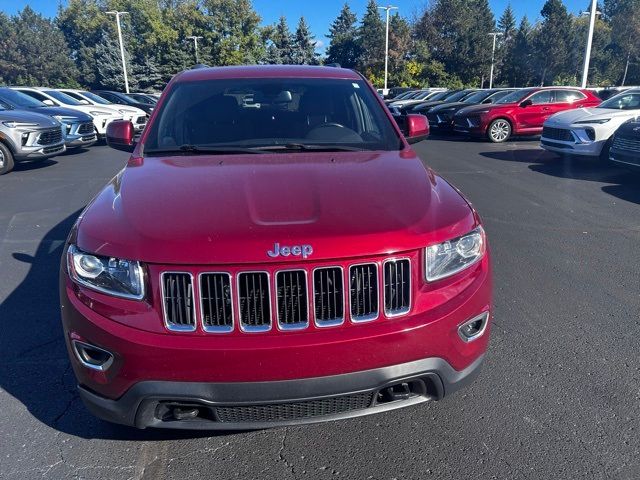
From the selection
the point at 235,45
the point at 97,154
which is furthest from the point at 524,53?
the point at 97,154

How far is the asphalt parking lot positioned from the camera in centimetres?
239

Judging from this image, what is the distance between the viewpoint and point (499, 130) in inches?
601

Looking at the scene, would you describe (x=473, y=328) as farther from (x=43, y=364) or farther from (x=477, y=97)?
(x=477, y=97)

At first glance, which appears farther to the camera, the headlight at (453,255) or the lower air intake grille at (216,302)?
the headlight at (453,255)

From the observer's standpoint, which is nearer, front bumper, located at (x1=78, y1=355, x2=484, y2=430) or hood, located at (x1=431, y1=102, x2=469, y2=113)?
front bumper, located at (x1=78, y1=355, x2=484, y2=430)

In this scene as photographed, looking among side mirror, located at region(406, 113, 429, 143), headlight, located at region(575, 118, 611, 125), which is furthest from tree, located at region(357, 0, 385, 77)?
side mirror, located at region(406, 113, 429, 143)

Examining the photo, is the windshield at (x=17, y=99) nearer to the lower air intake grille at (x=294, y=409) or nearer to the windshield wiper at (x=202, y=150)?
the windshield wiper at (x=202, y=150)

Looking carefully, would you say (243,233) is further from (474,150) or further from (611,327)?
(474,150)

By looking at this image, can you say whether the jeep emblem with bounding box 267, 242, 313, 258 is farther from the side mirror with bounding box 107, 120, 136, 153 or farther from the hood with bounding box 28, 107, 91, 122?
the hood with bounding box 28, 107, 91, 122

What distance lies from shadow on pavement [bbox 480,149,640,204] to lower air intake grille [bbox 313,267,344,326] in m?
6.99

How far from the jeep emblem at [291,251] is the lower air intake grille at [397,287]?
1.09 ft

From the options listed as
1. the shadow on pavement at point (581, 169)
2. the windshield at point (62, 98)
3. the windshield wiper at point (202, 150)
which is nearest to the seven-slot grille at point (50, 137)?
the windshield at point (62, 98)

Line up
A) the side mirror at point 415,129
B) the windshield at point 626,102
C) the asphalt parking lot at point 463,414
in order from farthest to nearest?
the windshield at point 626,102 < the side mirror at point 415,129 < the asphalt parking lot at point 463,414

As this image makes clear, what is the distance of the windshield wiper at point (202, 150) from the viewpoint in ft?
10.6
